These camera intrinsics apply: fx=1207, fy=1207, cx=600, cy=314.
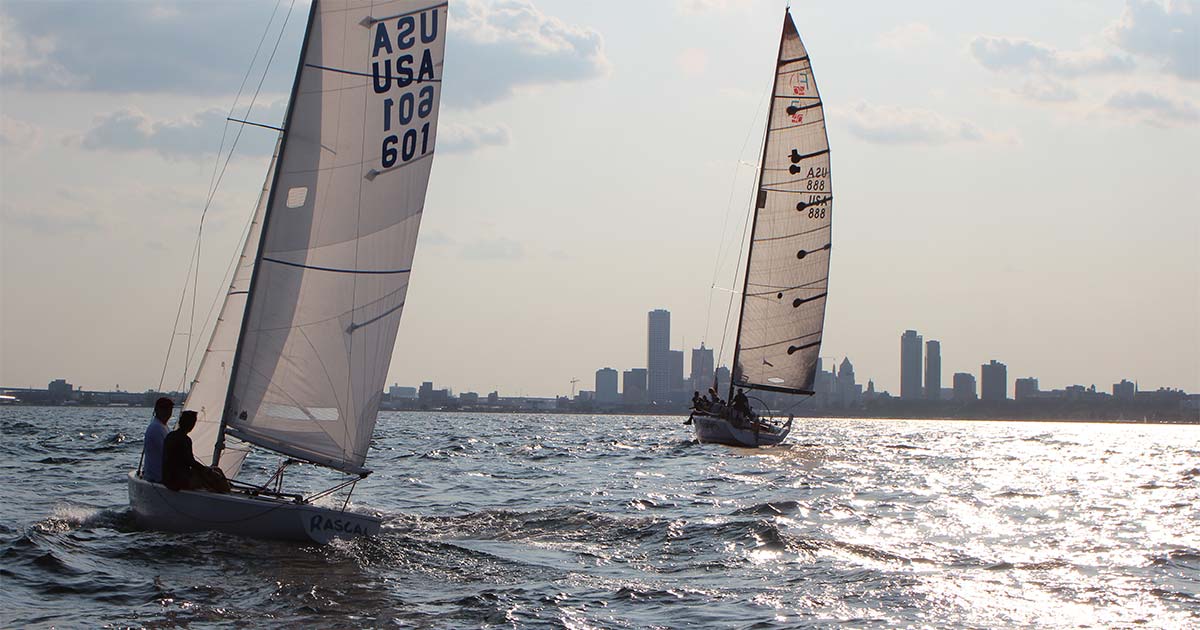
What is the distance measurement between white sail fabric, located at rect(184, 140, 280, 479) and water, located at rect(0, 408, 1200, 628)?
4.39ft

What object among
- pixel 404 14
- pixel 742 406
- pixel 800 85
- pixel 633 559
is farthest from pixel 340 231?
pixel 800 85

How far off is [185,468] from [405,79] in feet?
16.9

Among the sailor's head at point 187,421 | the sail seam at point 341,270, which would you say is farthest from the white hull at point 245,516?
the sail seam at point 341,270

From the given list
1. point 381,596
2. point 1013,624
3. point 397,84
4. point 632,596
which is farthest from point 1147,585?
point 397,84

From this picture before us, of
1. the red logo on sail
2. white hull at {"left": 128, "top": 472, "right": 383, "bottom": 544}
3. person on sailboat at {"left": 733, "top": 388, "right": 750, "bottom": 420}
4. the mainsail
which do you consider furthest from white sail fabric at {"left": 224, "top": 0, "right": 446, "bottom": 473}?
the red logo on sail

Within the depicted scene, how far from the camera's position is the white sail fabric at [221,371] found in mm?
14609

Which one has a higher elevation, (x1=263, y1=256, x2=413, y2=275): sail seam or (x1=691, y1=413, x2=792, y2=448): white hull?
(x1=263, y1=256, x2=413, y2=275): sail seam

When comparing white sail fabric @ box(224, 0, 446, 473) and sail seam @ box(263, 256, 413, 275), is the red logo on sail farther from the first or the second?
sail seam @ box(263, 256, 413, 275)

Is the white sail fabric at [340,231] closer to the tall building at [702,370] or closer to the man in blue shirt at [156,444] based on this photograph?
the man in blue shirt at [156,444]

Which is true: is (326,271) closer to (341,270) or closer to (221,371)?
(341,270)

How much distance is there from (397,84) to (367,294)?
99.6 inches

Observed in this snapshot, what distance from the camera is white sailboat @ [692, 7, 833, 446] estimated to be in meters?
39.3

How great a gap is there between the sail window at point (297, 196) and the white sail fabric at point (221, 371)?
2.78 ft

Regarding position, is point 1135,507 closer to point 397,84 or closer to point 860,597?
point 860,597
